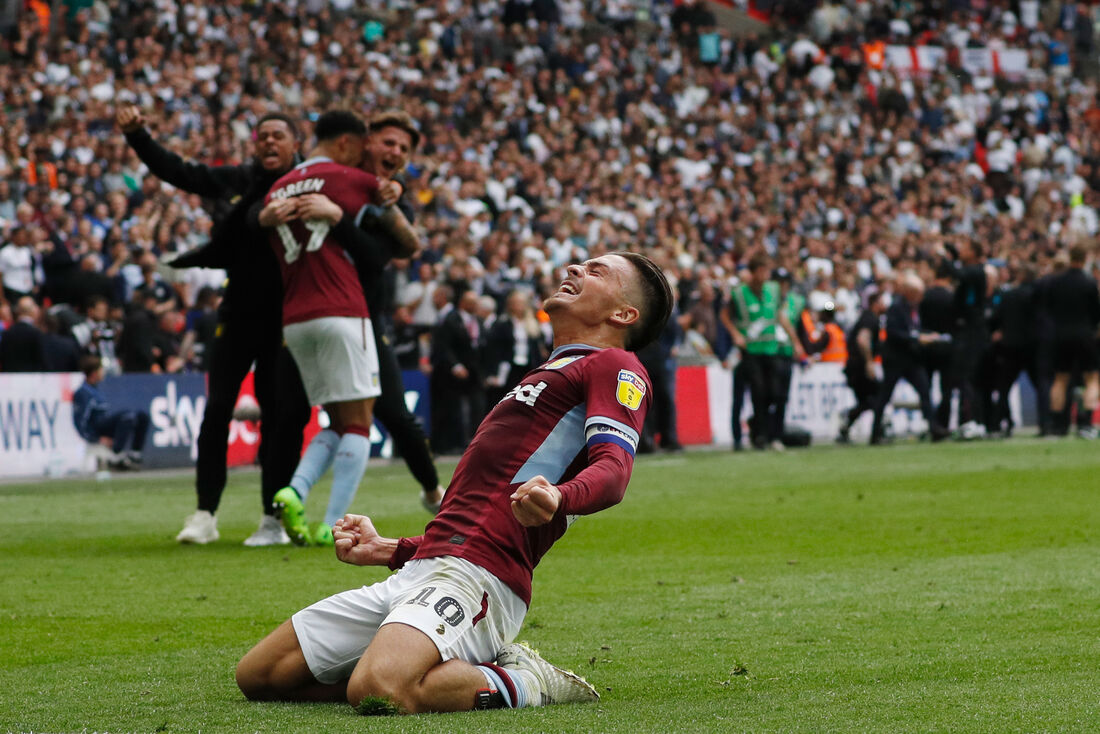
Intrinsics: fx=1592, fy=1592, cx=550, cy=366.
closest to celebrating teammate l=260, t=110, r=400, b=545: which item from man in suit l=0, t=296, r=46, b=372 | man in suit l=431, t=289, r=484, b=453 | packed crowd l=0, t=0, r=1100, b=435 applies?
packed crowd l=0, t=0, r=1100, b=435

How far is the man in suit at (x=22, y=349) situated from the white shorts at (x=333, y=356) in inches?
347

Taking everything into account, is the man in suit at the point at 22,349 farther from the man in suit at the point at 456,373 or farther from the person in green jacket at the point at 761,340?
the person in green jacket at the point at 761,340

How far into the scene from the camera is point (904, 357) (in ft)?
67.1

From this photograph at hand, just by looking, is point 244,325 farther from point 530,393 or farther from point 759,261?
point 759,261

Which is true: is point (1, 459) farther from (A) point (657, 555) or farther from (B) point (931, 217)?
(B) point (931, 217)

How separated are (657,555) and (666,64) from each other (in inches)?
1105

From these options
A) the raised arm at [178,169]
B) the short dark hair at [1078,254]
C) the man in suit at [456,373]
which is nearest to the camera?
the raised arm at [178,169]

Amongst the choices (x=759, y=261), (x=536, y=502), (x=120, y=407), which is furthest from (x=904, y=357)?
(x=536, y=502)

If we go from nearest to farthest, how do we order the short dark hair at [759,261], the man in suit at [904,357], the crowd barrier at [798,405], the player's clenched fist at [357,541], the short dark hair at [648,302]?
the player's clenched fist at [357,541] → the short dark hair at [648,302] → the short dark hair at [759,261] → the man in suit at [904,357] → the crowd barrier at [798,405]

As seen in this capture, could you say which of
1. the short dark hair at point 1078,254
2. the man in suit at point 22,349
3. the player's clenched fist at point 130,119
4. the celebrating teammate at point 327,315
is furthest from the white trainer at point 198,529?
the short dark hair at point 1078,254

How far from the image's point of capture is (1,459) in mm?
15391

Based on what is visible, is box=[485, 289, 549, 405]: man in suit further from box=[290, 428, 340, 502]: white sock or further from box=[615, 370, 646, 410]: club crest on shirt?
box=[615, 370, 646, 410]: club crest on shirt

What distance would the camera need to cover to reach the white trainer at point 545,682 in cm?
442

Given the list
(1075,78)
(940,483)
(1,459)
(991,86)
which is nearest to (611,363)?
(940,483)
